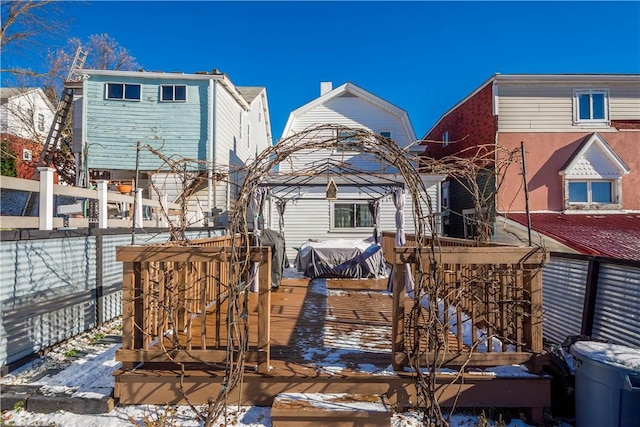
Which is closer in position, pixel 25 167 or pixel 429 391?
pixel 429 391

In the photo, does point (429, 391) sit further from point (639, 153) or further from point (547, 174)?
point (639, 153)

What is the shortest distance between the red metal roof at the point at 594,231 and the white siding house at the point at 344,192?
3272 mm

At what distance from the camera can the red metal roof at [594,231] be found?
28.3ft

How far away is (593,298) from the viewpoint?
3.90m

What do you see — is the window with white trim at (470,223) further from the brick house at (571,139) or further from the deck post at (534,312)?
the deck post at (534,312)

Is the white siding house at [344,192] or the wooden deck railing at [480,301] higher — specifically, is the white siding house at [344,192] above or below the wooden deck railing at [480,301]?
above

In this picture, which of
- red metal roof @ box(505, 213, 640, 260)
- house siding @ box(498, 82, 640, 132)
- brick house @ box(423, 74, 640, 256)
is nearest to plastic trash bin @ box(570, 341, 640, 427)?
red metal roof @ box(505, 213, 640, 260)

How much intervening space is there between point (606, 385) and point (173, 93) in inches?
509

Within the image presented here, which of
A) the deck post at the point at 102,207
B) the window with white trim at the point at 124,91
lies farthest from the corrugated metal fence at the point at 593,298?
the window with white trim at the point at 124,91

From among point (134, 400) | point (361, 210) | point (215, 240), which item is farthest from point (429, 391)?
point (361, 210)

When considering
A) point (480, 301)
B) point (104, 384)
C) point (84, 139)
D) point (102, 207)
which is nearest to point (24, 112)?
point (84, 139)

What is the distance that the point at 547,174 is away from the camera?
11859 millimetres

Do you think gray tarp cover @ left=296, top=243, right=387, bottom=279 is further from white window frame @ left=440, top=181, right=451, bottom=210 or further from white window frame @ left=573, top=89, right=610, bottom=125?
white window frame @ left=573, top=89, right=610, bottom=125

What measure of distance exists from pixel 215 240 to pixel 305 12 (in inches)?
345
